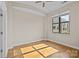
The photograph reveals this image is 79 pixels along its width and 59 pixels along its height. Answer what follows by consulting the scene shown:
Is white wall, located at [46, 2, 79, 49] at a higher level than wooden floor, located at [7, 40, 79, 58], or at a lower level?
higher

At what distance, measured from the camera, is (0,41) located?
311 centimetres

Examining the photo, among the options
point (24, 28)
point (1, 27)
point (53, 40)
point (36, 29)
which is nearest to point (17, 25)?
point (24, 28)

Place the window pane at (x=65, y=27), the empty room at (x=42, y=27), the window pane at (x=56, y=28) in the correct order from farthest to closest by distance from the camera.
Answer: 1. the window pane at (x=56, y=28)
2. the window pane at (x=65, y=27)
3. the empty room at (x=42, y=27)

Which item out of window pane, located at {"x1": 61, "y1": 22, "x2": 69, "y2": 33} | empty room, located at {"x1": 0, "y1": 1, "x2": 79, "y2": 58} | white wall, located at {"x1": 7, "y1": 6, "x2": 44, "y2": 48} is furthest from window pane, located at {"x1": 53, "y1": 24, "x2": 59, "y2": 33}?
white wall, located at {"x1": 7, "y1": 6, "x2": 44, "y2": 48}

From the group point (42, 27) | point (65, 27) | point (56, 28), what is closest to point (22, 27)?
point (42, 27)

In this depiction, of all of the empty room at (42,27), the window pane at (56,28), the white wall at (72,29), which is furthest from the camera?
the window pane at (56,28)

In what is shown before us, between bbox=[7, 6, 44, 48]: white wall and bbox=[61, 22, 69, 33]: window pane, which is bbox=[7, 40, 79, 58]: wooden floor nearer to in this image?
bbox=[7, 6, 44, 48]: white wall

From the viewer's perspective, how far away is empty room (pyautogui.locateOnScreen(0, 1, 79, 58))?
419 centimetres

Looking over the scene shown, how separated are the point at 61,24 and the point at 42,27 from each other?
5.12 ft

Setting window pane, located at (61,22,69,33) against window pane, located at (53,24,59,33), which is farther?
window pane, located at (53,24,59,33)

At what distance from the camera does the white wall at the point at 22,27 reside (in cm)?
451

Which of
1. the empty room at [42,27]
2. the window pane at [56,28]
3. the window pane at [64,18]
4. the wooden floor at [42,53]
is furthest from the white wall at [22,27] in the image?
the window pane at [64,18]

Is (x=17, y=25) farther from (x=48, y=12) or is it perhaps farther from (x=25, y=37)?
(x=48, y=12)

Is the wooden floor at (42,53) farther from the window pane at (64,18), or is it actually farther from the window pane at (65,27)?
the window pane at (64,18)
